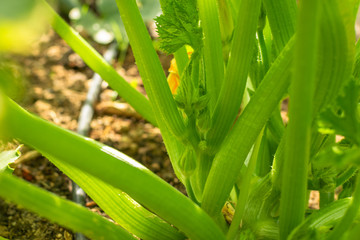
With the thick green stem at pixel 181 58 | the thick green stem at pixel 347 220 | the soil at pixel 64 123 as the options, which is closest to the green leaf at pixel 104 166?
the thick green stem at pixel 347 220

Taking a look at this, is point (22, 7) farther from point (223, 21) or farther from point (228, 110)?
point (223, 21)

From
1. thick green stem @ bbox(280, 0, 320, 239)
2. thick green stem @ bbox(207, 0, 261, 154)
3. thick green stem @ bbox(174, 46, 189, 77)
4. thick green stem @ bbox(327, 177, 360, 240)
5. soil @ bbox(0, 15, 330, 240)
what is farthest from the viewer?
soil @ bbox(0, 15, 330, 240)

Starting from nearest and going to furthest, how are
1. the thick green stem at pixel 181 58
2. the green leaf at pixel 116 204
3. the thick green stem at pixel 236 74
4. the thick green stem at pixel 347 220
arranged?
1. the thick green stem at pixel 347 220
2. the thick green stem at pixel 236 74
3. the green leaf at pixel 116 204
4. the thick green stem at pixel 181 58

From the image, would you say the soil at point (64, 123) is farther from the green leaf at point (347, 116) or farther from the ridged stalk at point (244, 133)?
the green leaf at point (347, 116)

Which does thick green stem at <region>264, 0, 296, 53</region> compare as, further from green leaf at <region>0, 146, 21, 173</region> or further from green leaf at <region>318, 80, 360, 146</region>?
green leaf at <region>0, 146, 21, 173</region>

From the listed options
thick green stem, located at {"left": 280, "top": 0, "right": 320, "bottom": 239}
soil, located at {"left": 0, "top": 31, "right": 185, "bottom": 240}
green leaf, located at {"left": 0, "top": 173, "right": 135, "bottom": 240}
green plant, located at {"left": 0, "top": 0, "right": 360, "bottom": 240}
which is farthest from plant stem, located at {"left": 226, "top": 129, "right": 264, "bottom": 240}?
soil, located at {"left": 0, "top": 31, "right": 185, "bottom": 240}

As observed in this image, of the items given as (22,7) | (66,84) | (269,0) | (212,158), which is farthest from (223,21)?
(66,84)

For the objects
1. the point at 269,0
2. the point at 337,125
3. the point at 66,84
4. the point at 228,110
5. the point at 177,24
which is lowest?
the point at 337,125
